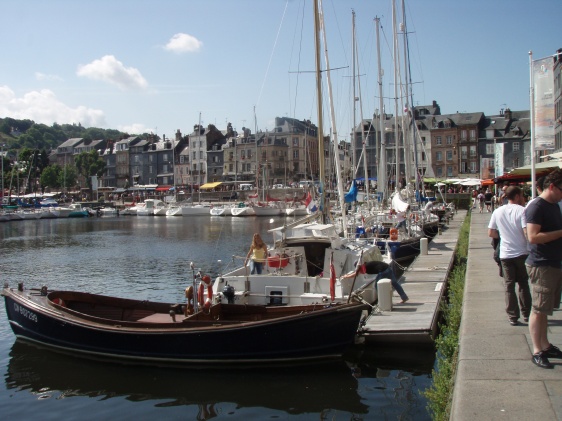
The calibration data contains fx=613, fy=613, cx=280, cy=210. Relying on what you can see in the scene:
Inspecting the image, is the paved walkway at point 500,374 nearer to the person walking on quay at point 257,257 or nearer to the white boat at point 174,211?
the person walking on quay at point 257,257

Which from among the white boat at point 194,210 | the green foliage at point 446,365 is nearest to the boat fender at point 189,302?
the green foliage at point 446,365

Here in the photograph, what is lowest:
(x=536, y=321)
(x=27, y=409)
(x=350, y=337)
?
(x=27, y=409)

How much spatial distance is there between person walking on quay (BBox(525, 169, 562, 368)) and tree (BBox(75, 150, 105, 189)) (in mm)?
136419

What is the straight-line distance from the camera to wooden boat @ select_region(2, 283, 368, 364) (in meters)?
12.6

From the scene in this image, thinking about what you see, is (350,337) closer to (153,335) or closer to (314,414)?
(314,414)

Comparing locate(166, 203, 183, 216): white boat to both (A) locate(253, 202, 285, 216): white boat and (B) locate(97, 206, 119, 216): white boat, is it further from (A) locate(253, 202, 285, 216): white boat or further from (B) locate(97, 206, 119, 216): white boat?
(A) locate(253, 202, 285, 216): white boat

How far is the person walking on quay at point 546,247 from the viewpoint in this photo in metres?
7.22

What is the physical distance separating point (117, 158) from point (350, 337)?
13557 cm

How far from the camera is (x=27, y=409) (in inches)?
472

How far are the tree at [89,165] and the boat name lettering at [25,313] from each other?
12526 cm

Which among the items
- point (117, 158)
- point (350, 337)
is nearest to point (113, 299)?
point (350, 337)

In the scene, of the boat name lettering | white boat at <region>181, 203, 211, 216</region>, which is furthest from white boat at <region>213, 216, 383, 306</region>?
white boat at <region>181, 203, 211, 216</region>

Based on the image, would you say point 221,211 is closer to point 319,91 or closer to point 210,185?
point 210,185

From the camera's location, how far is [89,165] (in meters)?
137
